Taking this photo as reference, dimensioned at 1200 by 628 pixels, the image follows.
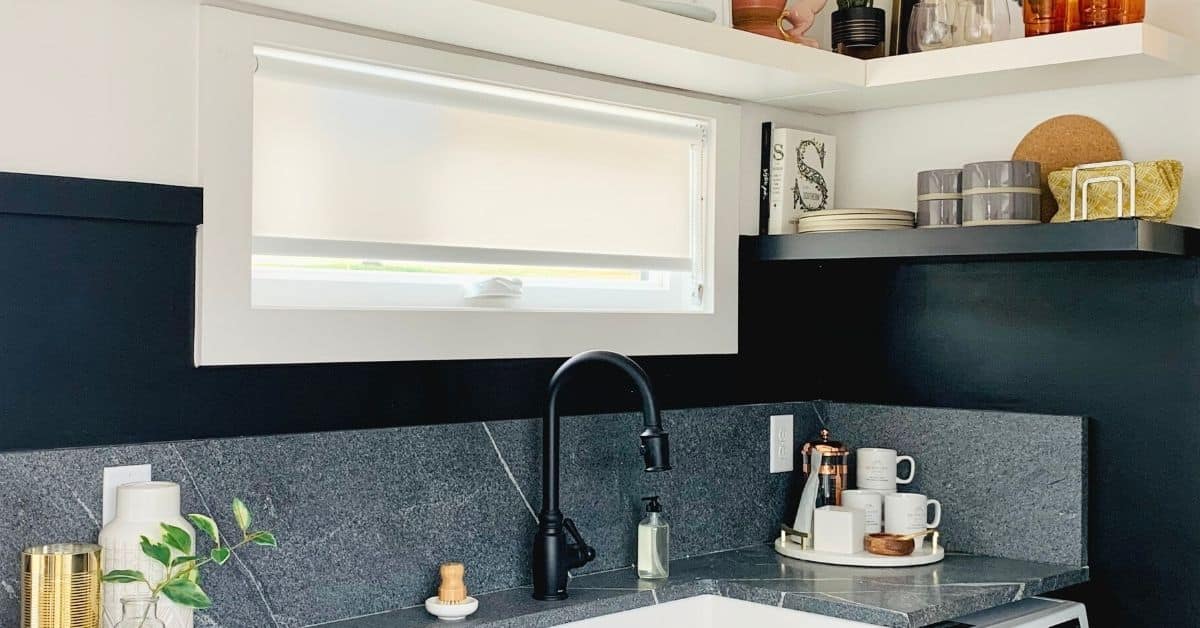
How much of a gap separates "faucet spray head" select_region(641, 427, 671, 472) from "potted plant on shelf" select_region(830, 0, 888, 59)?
1032mm

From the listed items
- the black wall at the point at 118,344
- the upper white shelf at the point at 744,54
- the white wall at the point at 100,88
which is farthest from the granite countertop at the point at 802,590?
the upper white shelf at the point at 744,54

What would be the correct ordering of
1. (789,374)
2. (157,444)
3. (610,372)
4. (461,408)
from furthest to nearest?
(789,374), (610,372), (461,408), (157,444)

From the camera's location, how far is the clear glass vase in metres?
1.69

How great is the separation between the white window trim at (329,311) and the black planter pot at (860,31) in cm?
34

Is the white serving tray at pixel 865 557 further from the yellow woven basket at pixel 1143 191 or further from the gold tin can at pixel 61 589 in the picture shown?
the gold tin can at pixel 61 589

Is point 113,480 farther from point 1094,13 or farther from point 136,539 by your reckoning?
point 1094,13

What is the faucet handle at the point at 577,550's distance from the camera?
7.74 ft

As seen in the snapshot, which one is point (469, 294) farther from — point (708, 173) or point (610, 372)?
point (708, 173)

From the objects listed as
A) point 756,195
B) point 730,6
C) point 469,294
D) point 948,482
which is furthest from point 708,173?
point 948,482

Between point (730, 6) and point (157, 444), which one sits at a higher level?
point (730, 6)

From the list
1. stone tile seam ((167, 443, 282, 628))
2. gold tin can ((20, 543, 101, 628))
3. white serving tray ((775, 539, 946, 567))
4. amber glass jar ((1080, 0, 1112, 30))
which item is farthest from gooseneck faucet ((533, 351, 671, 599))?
amber glass jar ((1080, 0, 1112, 30))

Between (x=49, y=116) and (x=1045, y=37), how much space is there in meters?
1.73

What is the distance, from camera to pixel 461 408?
2.36m

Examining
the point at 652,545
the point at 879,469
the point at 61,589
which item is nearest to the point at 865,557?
the point at 879,469
